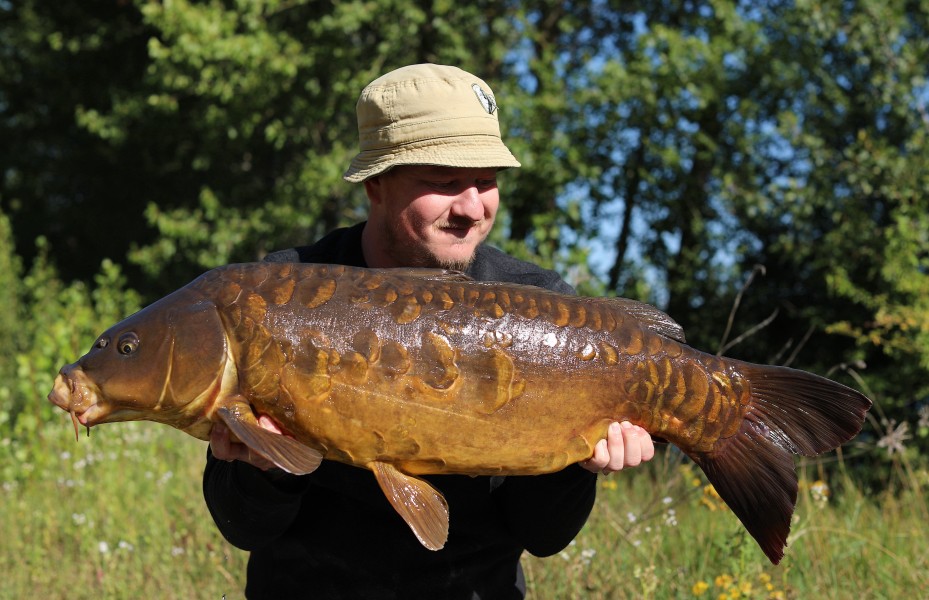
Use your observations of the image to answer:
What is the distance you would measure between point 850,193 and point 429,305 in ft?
20.0

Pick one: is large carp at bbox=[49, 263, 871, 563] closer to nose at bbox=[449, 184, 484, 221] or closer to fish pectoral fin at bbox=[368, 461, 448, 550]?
fish pectoral fin at bbox=[368, 461, 448, 550]

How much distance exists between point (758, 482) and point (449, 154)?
3.19ft

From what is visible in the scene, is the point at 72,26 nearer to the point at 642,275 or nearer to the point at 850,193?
the point at 642,275

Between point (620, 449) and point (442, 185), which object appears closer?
point (620, 449)

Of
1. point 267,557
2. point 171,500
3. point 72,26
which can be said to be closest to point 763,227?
point 171,500

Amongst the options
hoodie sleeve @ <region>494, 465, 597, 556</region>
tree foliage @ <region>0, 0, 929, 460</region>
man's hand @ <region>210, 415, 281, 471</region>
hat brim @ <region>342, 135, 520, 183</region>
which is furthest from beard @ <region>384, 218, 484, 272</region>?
tree foliage @ <region>0, 0, 929, 460</region>

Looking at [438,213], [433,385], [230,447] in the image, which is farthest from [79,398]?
[438,213]

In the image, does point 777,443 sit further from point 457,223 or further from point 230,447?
point 230,447

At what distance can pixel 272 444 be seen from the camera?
183 cm

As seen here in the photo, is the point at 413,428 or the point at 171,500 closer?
the point at 413,428

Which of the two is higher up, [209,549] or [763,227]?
[209,549]

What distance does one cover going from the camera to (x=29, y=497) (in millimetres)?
4848

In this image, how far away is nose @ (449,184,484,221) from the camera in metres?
2.34

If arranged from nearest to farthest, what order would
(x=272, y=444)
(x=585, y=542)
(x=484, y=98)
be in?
1. (x=272, y=444)
2. (x=484, y=98)
3. (x=585, y=542)
